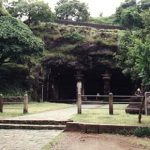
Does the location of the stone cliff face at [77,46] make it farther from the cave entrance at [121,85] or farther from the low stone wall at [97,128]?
the low stone wall at [97,128]

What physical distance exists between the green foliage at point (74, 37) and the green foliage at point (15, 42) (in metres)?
7.26

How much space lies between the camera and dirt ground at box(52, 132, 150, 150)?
447 inches

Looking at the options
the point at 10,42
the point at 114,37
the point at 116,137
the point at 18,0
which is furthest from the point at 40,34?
the point at 116,137

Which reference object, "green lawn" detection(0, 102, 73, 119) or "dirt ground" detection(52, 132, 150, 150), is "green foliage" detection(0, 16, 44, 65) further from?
"dirt ground" detection(52, 132, 150, 150)

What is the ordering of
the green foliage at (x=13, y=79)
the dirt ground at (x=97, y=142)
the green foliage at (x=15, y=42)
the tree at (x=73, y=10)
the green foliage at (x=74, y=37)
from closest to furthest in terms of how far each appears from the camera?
1. the dirt ground at (x=97, y=142)
2. the green foliage at (x=15, y=42)
3. the green foliage at (x=13, y=79)
4. the green foliage at (x=74, y=37)
5. the tree at (x=73, y=10)

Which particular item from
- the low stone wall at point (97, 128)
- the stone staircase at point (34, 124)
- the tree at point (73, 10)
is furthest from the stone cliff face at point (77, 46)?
the low stone wall at point (97, 128)

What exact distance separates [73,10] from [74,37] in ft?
61.0

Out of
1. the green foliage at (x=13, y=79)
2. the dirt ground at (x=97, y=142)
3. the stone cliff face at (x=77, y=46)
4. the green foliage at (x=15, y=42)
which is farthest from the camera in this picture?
the stone cliff face at (x=77, y=46)

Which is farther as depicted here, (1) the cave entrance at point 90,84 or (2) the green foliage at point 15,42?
(1) the cave entrance at point 90,84

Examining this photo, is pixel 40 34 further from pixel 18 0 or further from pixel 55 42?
pixel 18 0

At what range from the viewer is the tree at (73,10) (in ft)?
180

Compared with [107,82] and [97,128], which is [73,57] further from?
[97,128]

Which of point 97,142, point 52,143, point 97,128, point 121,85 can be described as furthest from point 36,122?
point 121,85

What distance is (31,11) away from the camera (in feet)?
122
